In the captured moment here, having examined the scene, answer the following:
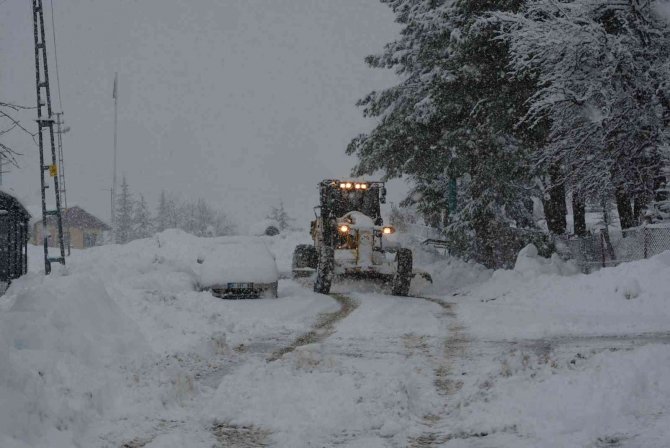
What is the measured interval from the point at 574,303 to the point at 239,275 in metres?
8.03

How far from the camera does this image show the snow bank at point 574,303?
10070mm

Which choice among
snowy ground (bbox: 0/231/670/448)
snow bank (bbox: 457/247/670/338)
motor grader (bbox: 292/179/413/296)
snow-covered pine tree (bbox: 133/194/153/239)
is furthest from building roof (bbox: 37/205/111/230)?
snowy ground (bbox: 0/231/670/448)

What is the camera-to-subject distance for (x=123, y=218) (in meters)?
81.4

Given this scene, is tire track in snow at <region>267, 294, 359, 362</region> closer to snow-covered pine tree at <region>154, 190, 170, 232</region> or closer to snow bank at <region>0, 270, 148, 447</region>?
snow bank at <region>0, 270, 148, 447</region>

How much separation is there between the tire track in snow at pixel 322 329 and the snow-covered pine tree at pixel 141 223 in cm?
7247

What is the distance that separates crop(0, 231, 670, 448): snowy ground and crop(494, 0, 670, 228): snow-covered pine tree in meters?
5.00

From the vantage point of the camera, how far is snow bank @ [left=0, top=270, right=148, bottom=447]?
4.32m

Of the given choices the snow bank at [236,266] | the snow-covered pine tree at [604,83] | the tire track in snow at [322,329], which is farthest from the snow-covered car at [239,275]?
the snow-covered pine tree at [604,83]

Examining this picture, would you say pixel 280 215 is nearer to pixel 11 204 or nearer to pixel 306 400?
pixel 11 204

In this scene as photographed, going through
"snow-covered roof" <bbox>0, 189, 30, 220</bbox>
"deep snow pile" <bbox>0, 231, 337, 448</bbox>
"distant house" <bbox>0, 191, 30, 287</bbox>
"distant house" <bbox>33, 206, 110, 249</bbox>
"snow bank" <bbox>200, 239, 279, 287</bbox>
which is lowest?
"deep snow pile" <bbox>0, 231, 337, 448</bbox>

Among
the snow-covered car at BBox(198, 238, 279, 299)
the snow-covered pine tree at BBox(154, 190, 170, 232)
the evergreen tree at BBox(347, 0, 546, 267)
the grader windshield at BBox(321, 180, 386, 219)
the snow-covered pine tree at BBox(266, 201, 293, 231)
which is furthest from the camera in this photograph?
the snow-covered pine tree at BBox(154, 190, 170, 232)

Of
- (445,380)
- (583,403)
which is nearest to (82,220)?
(445,380)

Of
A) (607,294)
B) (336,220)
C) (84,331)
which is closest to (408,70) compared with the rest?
(336,220)

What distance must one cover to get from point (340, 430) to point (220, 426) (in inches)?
36.2
